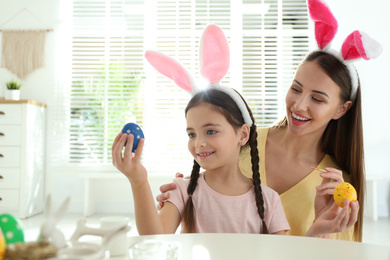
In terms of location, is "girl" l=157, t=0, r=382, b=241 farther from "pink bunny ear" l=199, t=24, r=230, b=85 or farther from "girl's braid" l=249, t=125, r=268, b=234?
"pink bunny ear" l=199, t=24, r=230, b=85

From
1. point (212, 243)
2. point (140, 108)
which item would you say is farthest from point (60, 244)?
point (140, 108)

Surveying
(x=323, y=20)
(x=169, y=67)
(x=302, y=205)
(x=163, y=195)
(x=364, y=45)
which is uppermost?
(x=323, y=20)

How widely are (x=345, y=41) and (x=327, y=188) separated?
2.05 ft

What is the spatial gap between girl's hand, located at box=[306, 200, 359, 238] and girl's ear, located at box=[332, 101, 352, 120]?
1.63 feet

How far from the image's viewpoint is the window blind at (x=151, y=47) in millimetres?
4426

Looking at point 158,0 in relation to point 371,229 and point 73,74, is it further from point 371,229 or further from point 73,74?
point 371,229

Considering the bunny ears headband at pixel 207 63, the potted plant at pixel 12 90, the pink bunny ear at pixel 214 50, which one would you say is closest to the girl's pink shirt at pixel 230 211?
the bunny ears headband at pixel 207 63

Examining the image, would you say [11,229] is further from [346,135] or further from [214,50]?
[346,135]

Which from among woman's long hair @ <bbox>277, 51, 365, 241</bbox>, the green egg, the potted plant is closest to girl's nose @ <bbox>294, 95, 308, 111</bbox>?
woman's long hair @ <bbox>277, 51, 365, 241</bbox>

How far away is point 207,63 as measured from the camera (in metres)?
1.32

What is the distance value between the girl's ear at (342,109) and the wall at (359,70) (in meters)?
2.86

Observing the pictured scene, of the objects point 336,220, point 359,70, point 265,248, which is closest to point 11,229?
point 265,248

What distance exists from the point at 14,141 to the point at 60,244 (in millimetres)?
3745

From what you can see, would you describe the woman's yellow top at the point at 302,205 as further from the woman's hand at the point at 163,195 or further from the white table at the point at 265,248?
the white table at the point at 265,248
